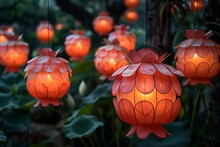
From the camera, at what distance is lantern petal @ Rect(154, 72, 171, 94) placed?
51.6 inches

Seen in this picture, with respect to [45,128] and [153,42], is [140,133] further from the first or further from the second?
→ [45,128]

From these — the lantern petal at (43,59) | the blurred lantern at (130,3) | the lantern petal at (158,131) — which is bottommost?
the lantern petal at (158,131)

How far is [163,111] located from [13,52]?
1.44 metres

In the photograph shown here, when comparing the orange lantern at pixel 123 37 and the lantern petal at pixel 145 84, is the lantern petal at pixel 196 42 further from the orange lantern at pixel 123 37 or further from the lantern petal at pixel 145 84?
the orange lantern at pixel 123 37

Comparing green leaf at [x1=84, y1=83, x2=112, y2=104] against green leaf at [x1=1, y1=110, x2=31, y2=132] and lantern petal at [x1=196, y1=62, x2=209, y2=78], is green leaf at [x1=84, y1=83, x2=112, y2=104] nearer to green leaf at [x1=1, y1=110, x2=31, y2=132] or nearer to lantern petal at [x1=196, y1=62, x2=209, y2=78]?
green leaf at [x1=1, y1=110, x2=31, y2=132]

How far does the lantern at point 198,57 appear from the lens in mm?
1772

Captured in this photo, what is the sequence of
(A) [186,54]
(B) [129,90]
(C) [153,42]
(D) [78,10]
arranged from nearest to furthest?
(B) [129,90], (A) [186,54], (C) [153,42], (D) [78,10]

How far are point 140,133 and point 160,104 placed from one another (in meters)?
0.13

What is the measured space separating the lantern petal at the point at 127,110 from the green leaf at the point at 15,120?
1493mm

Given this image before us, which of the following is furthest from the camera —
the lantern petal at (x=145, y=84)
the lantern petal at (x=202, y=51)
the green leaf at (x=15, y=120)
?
the green leaf at (x=15, y=120)

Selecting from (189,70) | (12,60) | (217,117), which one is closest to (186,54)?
(189,70)

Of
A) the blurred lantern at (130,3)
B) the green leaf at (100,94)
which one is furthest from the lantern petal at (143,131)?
the blurred lantern at (130,3)

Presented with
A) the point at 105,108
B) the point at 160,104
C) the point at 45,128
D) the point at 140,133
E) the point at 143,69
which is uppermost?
the point at 143,69

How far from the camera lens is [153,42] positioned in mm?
→ 2393
